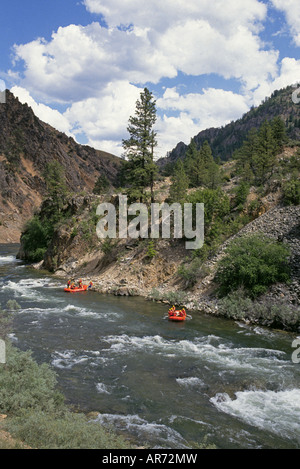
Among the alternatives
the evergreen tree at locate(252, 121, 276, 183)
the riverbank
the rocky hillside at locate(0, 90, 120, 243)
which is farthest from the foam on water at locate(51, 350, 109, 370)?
the rocky hillside at locate(0, 90, 120, 243)

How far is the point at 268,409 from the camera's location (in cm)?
941

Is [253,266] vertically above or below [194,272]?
above

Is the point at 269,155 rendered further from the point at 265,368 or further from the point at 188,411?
the point at 188,411

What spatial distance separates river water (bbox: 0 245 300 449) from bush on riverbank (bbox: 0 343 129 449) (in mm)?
945

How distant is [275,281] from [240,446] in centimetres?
1238

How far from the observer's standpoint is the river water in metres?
8.43

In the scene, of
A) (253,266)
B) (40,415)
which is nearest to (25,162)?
(253,266)

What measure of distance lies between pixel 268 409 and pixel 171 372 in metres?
3.48

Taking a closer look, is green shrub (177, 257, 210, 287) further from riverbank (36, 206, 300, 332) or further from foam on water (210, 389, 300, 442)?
foam on water (210, 389, 300, 442)

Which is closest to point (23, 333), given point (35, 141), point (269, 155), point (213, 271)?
point (213, 271)

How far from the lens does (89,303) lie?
2164 cm

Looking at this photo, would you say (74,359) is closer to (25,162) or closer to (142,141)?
(142,141)

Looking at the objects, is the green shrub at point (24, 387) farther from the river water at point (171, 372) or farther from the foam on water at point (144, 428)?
the foam on water at point (144, 428)

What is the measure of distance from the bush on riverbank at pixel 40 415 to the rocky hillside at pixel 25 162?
7047 cm
